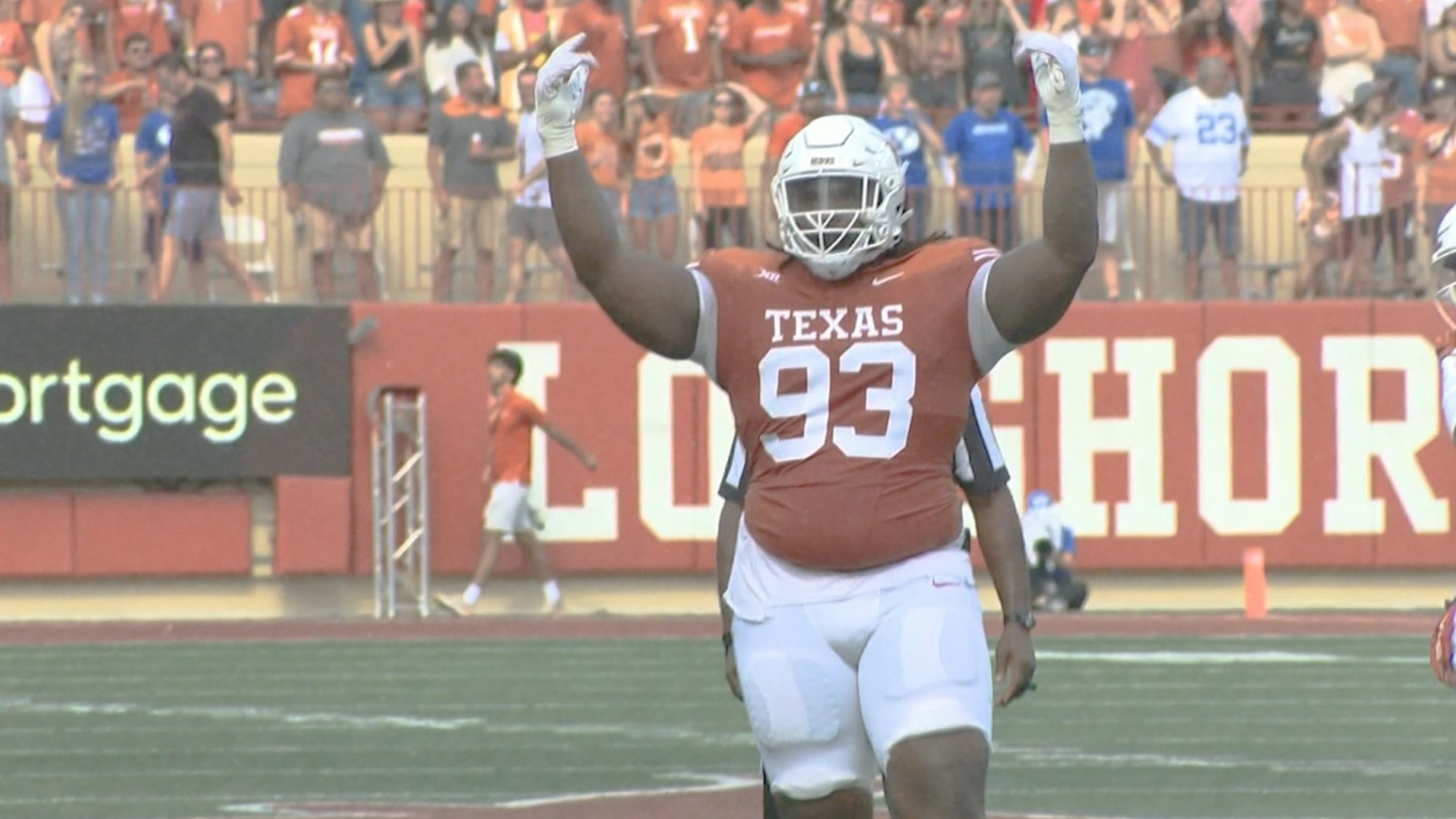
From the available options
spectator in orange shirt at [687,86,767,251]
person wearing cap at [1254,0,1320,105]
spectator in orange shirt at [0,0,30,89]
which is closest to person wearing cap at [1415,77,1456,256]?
person wearing cap at [1254,0,1320,105]

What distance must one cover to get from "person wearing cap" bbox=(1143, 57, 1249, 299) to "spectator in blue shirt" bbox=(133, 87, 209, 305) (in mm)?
6723

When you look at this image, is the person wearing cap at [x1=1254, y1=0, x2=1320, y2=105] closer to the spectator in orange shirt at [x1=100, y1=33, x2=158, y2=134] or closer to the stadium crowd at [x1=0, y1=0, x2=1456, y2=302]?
the stadium crowd at [x1=0, y1=0, x2=1456, y2=302]

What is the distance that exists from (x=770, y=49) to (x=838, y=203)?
14.2 meters

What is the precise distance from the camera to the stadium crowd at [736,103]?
18641 millimetres

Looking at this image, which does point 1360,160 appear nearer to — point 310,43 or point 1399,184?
point 1399,184

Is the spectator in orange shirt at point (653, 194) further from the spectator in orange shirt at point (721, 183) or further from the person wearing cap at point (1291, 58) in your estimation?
the person wearing cap at point (1291, 58)

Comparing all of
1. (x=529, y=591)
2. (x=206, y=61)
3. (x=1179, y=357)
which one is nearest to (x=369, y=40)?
(x=206, y=61)

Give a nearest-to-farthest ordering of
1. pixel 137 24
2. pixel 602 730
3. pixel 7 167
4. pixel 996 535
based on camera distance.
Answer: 1. pixel 996 535
2. pixel 602 730
3. pixel 7 167
4. pixel 137 24

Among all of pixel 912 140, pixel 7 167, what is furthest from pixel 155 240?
pixel 912 140

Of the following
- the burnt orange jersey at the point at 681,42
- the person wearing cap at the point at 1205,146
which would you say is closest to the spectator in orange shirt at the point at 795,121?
the burnt orange jersey at the point at 681,42

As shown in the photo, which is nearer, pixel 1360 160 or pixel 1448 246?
pixel 1448 246

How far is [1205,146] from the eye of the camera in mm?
18875

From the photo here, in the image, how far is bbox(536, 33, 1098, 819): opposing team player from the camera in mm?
5500

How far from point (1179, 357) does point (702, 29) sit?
419cm
